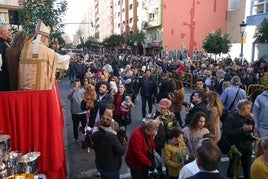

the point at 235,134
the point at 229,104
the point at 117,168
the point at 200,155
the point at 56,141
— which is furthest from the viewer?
the point at 229,104

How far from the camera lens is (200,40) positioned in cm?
4912

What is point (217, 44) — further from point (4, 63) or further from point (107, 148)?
point (4, 63)

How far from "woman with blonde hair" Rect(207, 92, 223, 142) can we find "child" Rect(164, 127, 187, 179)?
3.07 ft

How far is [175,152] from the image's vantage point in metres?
4.90

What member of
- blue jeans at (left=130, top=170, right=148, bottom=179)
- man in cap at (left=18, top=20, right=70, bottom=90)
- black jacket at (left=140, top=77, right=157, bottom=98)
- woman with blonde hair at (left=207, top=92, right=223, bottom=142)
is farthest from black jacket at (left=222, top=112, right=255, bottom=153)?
black jacket at (left=140, top=77, right=157, bottom=98)

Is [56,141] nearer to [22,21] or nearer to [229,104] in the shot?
[229,104]

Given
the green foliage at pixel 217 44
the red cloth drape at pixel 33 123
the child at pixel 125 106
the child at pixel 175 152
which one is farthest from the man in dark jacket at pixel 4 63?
the green foliage at pixel 217 44

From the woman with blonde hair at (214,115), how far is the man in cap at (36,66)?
296 cm

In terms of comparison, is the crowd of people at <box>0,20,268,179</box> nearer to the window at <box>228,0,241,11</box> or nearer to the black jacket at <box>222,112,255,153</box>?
the black jacket at <box>222,112,255,153</box>

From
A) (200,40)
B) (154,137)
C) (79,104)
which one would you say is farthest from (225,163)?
(200,40)

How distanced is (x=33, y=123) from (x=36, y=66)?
0.74 metres

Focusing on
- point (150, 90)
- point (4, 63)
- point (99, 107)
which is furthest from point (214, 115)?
point (150, 90)

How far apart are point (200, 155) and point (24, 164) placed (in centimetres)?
201

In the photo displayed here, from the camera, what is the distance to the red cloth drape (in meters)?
4.00
